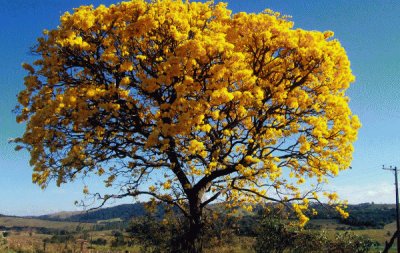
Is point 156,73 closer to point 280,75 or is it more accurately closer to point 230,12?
point 230,12

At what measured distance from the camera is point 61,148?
1916 centimetres

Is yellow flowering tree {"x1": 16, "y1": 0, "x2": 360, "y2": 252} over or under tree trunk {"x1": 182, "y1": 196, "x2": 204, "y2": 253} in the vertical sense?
over

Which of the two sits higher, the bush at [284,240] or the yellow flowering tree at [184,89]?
the yellow flowering tree at [184,89]

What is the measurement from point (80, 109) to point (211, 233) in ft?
37.6

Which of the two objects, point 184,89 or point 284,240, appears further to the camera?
point 284,240

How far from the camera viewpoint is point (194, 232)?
70.0 feet

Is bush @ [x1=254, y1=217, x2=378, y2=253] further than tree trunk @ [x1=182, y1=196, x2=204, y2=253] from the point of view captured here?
Yes

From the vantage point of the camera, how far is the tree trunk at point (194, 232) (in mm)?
20812

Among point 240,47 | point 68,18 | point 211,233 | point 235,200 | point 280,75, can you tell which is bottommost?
point 211,233

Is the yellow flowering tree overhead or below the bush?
overhead

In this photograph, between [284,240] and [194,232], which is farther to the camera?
[284,240]

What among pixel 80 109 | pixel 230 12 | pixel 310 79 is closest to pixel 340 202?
pixel 310 79

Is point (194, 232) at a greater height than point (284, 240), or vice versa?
point (194, 232)

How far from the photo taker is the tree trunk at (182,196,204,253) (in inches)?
819
